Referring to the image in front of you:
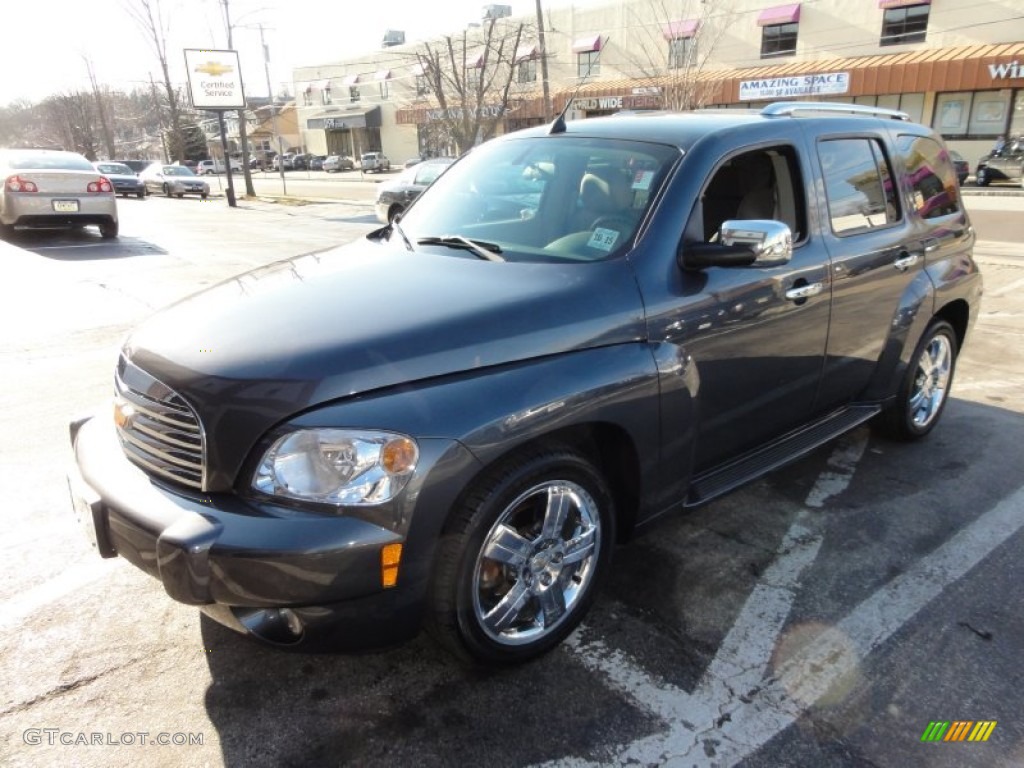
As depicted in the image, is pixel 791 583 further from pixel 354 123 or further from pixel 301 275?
pixel 354 123

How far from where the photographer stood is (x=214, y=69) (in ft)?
83.4

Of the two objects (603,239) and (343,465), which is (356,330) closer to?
(343,465)

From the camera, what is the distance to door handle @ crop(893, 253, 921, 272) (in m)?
3.88

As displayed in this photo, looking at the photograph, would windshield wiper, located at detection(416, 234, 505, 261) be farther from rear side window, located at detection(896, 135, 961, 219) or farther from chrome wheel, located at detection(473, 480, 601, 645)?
rear side window, located at detection(896, 135, 961, 219)

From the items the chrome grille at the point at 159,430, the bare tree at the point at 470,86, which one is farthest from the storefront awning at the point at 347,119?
the chrome grille at the point at 159,430

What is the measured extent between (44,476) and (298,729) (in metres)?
2.56

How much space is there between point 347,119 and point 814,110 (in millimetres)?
65642

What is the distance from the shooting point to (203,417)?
2.17m

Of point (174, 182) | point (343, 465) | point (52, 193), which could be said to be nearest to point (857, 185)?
point (343, 465)

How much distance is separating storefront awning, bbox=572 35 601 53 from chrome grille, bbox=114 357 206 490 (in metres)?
44.6

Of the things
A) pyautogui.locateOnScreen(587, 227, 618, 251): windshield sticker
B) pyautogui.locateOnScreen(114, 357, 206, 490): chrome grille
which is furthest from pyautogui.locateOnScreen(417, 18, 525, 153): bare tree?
pyautogui.locateOnScreen(114, 357, 206, 490): chrome grille

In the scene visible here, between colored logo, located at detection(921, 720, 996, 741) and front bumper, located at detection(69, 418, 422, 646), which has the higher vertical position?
front bumper, located at detection(69, 418, 422, 646)

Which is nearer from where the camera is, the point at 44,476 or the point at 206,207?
the point at 44,476

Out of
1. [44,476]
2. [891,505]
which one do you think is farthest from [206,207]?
[891,505]
